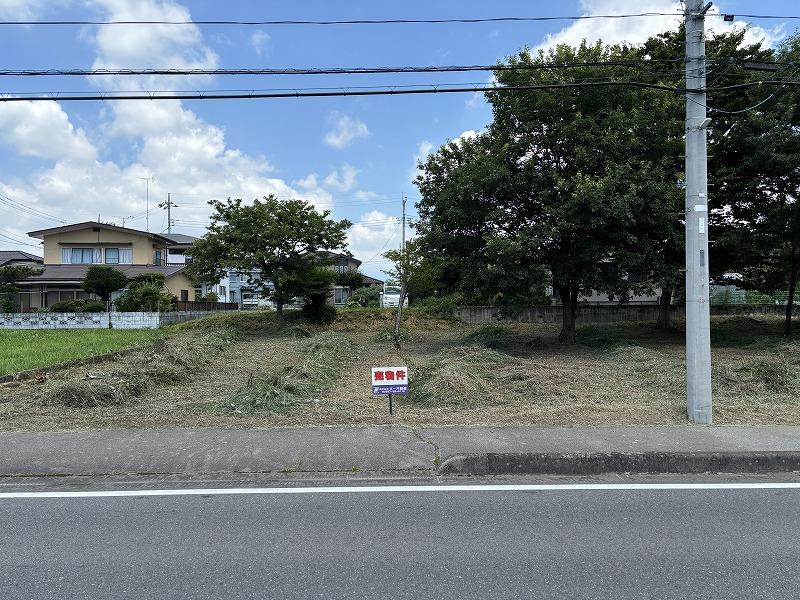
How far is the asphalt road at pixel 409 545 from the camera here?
10.9 ft

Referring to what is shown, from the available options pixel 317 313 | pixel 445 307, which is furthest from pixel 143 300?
pixel 445 307

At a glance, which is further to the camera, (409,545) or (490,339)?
(490,339)

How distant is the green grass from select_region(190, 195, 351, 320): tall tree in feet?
15.0

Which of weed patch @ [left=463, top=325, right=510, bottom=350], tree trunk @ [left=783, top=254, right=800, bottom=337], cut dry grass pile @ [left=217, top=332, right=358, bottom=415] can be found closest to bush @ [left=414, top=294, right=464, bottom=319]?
weed patch @ [left=463, top=325, right=510, bottom=350]

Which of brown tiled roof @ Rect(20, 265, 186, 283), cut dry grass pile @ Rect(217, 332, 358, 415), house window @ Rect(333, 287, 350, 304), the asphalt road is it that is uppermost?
brown tiled roof @ Rect(20, 265, 186, 283)

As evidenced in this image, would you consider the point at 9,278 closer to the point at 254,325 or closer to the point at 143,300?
the point at 143,300

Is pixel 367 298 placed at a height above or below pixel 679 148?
below

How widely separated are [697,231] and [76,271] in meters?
38.9

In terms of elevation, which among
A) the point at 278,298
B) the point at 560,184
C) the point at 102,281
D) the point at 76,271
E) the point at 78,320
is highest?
the point at 560,184

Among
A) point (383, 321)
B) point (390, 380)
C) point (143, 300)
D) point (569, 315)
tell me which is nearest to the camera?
point (390, 380)

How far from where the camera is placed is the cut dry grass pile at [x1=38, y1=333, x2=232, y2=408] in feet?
29.0

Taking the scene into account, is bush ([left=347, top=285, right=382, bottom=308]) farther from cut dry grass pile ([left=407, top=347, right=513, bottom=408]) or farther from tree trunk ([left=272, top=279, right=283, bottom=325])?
cut dry grass pile ([left=407, top=347, right=513, bottom=408])

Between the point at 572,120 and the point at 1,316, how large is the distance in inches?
1124

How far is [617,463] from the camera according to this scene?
18.9 ft
